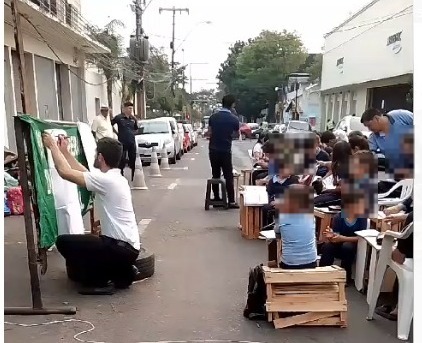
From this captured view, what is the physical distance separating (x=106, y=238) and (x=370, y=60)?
28.7m

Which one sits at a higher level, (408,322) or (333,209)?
(333,209)

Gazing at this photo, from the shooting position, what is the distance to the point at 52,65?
20781 millimetres

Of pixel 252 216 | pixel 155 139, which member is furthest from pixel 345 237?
pixel 155 139

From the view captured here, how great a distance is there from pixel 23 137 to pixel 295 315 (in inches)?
103

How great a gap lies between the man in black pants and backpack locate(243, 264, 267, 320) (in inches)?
209

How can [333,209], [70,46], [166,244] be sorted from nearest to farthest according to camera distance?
[333,209]
[166,244]
[70,46]

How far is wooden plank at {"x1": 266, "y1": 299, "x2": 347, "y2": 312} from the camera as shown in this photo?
4.90 meters

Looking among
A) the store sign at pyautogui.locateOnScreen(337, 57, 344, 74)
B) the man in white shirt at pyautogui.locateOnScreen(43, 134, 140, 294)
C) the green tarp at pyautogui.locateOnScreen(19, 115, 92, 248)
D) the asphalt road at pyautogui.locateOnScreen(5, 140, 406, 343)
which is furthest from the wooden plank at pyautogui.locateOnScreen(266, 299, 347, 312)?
the store sign at pyautogui.locateOnScreen(337, 57, 344, 74)

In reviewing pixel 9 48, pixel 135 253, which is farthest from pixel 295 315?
pixel 9 48

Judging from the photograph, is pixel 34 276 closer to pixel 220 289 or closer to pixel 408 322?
pixel 220 289

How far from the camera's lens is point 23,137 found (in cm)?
529

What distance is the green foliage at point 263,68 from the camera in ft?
196
